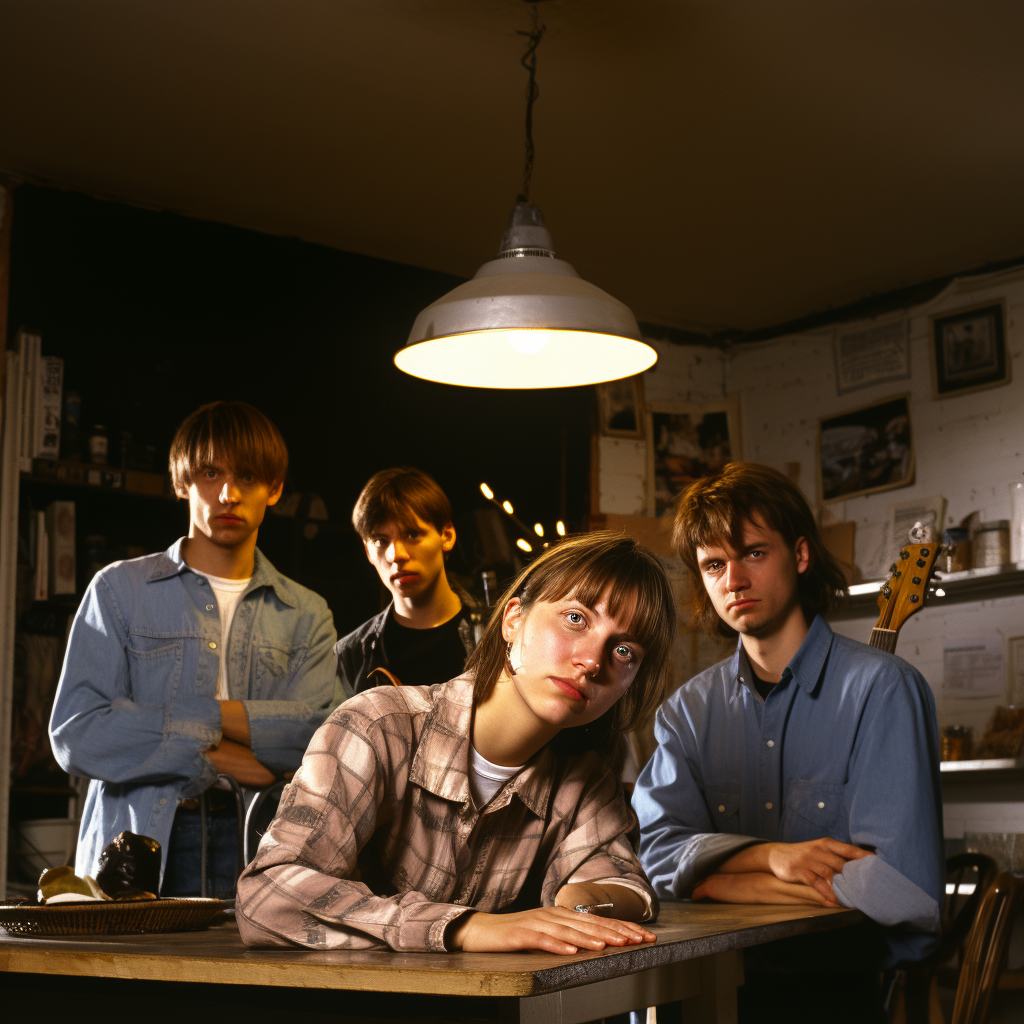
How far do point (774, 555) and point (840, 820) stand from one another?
500 mm

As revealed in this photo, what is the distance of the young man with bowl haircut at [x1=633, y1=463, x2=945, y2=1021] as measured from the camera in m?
1.91

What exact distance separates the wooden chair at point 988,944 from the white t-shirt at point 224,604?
1.73m

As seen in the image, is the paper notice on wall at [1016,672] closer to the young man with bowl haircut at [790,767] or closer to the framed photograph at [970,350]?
the framed photograph at [970,350]

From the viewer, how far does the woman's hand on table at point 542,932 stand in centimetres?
121

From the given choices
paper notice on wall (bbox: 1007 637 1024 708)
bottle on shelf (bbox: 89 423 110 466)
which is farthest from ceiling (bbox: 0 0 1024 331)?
paper notice on wall (bbox: 1007 637 1024 708)

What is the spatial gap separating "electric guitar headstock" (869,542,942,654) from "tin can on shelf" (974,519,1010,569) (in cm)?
188

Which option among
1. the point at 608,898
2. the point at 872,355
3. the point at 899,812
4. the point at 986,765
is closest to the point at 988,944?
the point at 899,812

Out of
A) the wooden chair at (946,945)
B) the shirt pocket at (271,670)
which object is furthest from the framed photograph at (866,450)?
the shirt pocket at (271,670)

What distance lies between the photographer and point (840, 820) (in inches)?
83.1

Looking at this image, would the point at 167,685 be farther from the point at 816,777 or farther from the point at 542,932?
the point at 542,932

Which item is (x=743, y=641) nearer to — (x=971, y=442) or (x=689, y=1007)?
(x=689, y=1007)

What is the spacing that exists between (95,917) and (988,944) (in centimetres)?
195

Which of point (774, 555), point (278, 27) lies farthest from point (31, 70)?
point (774, 555)

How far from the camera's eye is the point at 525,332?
2504 mm
